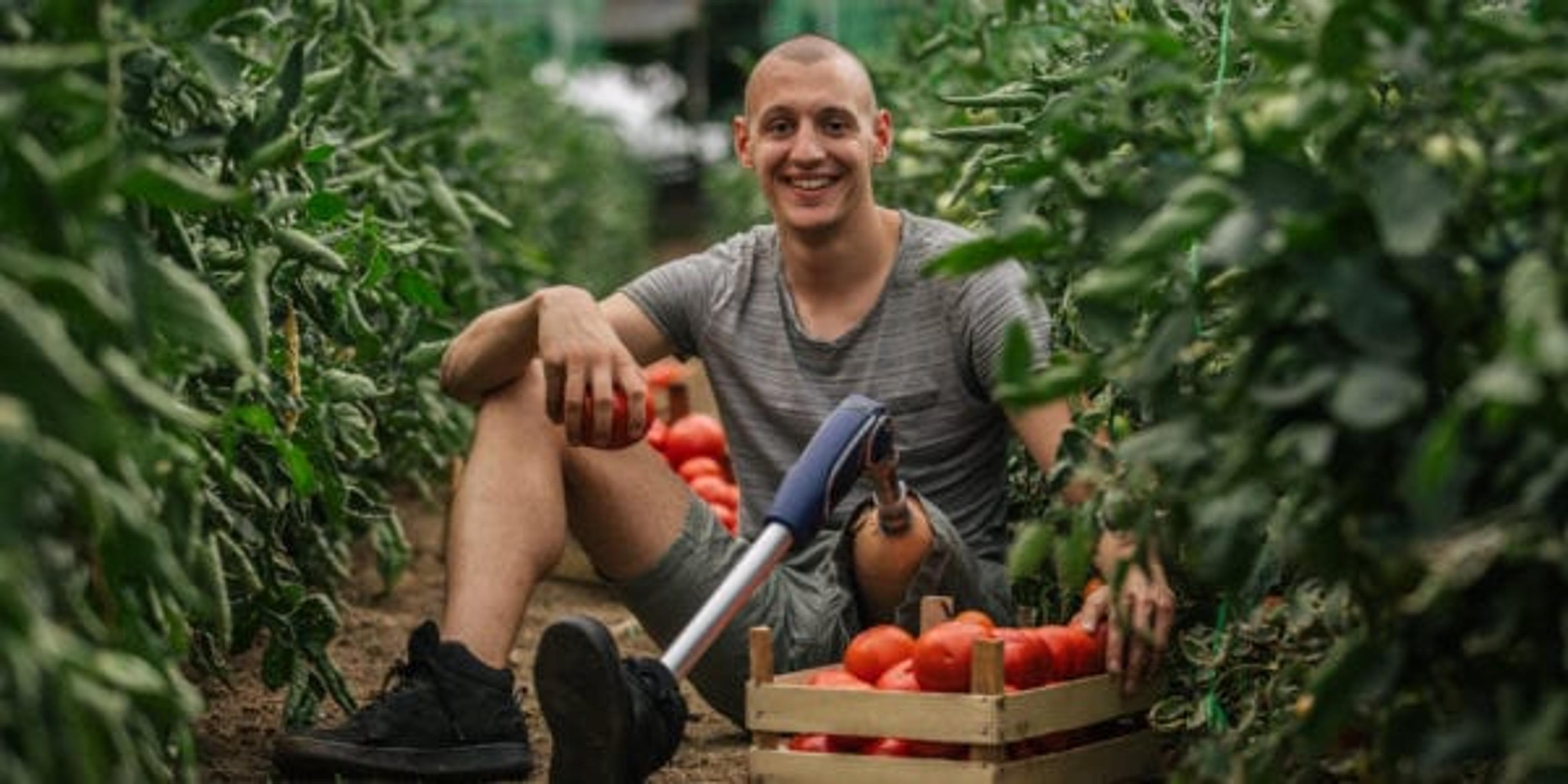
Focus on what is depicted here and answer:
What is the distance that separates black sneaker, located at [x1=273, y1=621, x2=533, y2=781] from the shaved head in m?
1.34

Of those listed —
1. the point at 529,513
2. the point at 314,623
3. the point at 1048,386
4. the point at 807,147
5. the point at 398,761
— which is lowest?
the point at 398,761

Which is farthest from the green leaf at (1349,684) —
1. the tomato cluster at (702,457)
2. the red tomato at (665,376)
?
the red tomato at (665,376)

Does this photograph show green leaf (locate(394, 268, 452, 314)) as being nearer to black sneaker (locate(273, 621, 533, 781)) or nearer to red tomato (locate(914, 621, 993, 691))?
black sneaker (locate(273, 621, 533, 781))

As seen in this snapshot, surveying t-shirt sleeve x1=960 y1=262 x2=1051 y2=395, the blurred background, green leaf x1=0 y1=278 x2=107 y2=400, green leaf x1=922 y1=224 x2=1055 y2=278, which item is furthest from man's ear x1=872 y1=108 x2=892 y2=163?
the blurred background

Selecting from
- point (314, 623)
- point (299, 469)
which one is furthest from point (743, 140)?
point (299, 469)

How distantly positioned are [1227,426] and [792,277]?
6.87ft

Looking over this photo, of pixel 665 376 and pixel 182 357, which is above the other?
pixel 182 357

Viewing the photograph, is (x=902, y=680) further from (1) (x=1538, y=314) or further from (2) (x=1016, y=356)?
(1) (x=1538, y=314)

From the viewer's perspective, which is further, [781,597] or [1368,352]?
[781,597]

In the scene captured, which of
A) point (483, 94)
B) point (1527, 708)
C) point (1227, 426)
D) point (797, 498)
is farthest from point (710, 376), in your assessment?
point (483, 94)

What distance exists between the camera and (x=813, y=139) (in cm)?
464

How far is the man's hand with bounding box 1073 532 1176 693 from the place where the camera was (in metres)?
3.74

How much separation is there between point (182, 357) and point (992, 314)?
178 cm

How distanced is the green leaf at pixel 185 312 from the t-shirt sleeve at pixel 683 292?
2.12 meters
